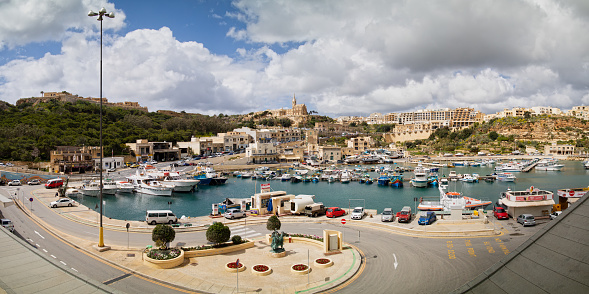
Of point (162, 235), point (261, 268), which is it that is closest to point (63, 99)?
point (162, 235)

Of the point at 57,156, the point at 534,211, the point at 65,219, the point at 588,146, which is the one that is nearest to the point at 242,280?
the point at 65,219

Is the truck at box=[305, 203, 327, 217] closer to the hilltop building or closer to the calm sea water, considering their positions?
the calm sea water

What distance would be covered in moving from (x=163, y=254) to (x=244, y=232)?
15.3 feet

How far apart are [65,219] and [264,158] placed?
47.2 meters

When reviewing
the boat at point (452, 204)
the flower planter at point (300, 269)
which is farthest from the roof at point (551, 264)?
the boat at point (452, 204)

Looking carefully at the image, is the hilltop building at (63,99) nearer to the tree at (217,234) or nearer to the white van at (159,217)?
the white van at (159,217)

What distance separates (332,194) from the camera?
34.9 metres

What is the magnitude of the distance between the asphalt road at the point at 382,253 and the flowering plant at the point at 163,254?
931 millimetres

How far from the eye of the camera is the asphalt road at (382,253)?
893cm

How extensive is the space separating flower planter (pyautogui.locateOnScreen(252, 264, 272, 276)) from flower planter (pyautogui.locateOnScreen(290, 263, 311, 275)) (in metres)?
0.66

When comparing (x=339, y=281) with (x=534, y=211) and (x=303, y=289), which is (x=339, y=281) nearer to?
(x=303, y=289)

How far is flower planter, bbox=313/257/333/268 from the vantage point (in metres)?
10.1

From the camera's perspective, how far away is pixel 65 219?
55.7 ft

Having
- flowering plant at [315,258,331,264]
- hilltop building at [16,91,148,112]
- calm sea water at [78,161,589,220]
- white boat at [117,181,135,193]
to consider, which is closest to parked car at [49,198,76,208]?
calm sea water at [78,161,589,220]
